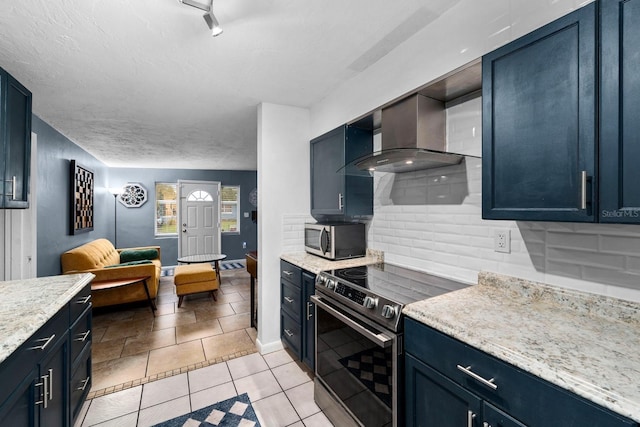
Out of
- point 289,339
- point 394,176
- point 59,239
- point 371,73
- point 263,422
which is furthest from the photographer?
point 59,239

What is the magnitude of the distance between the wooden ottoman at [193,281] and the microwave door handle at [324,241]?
232cm

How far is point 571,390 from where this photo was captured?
0.77 m

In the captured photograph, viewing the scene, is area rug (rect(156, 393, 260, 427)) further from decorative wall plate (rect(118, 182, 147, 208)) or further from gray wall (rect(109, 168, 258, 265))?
decorative wall plate (rect(118, 182, 147, 208))

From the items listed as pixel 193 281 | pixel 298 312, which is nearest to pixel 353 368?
pixel 298 312

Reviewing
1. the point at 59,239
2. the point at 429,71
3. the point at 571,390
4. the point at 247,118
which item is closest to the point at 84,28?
the point at 247,118

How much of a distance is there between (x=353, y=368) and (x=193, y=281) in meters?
3.06

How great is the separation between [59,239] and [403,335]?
4.28 m

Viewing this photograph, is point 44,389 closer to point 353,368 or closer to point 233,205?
point 353,368

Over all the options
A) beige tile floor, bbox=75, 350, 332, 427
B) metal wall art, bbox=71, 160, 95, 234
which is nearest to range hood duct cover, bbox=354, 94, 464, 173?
beige tile floor, bbox=75, 350, 332, 427

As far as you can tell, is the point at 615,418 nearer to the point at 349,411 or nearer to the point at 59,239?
the point at 349,411

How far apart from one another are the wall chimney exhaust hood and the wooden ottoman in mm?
3034

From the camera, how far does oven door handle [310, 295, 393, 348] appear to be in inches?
51.8

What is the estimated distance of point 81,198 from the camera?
13.8ft

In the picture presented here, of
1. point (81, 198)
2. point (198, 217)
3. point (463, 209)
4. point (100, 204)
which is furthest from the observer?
point (198, 217)
